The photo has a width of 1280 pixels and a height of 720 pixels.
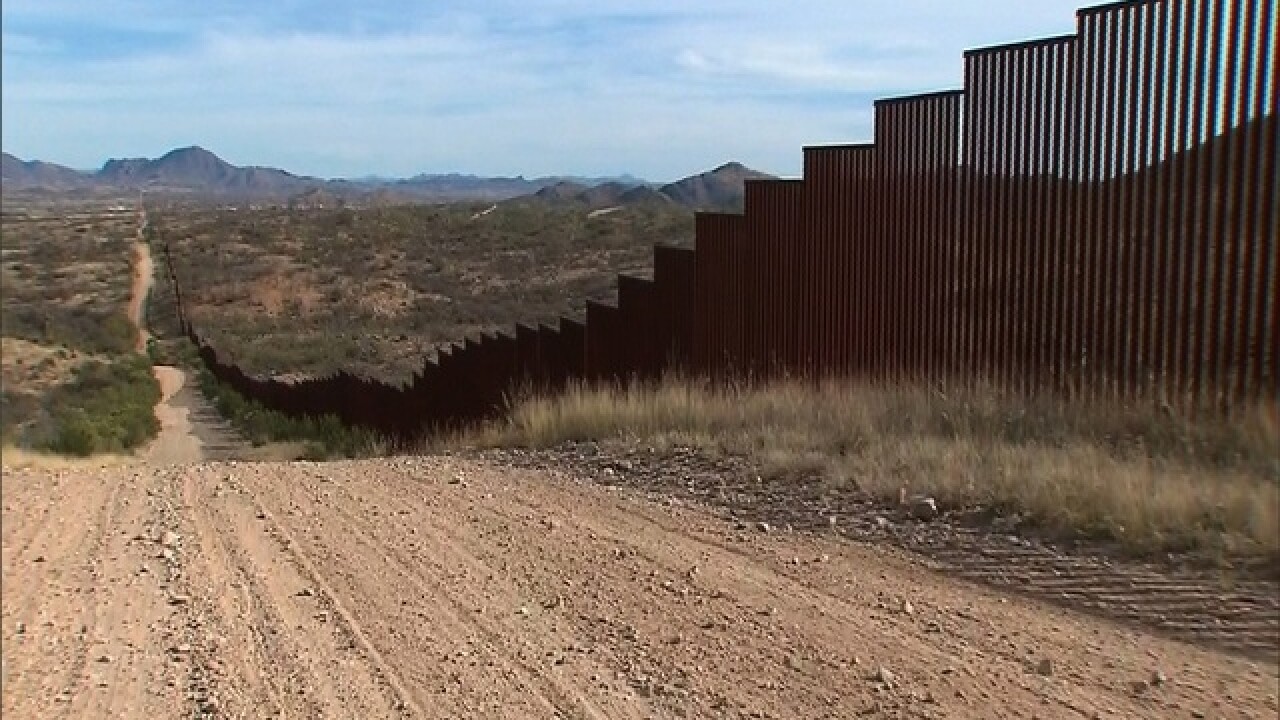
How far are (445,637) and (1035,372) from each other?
737 cm

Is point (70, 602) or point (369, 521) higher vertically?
point (70, 602)

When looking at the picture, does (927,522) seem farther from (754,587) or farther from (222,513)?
(222,513)

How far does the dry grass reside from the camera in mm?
7551

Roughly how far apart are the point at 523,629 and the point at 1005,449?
4657 millimetres

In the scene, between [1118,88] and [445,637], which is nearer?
[445,637]

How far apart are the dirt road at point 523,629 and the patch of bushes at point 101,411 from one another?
27cm

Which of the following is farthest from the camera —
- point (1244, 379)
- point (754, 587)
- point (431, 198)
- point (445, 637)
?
point (431, 198)

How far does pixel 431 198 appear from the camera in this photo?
134 metres

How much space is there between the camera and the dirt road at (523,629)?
5367 mm

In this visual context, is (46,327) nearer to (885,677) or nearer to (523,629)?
(523,629)

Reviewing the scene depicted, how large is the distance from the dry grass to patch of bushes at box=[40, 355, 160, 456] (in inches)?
177

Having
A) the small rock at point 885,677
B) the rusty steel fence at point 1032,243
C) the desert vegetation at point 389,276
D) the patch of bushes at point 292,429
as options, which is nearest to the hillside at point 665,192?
the desert vegetation at point 389,276

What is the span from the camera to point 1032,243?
12.2 meters

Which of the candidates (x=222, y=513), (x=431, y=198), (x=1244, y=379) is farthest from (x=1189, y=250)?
(x=431, y=198)
